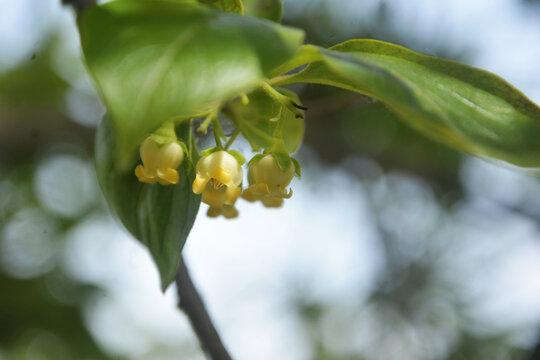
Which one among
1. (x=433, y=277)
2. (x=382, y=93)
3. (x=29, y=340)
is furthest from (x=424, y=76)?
(x=29, y=340)

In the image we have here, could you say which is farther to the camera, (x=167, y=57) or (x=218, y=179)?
(x=218, y=179)

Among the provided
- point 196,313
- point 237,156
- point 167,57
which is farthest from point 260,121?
point 167,57

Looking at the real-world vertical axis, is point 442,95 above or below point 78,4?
above

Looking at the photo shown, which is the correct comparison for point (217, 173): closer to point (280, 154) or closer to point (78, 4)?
point (280, 154)

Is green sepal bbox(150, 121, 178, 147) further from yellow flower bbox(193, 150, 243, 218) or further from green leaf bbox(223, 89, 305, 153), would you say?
green leaf bbox(223, 89, 305, 153)

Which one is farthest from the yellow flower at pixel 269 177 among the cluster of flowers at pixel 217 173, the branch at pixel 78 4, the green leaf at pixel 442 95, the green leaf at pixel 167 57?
the branch at pixel 78 4
